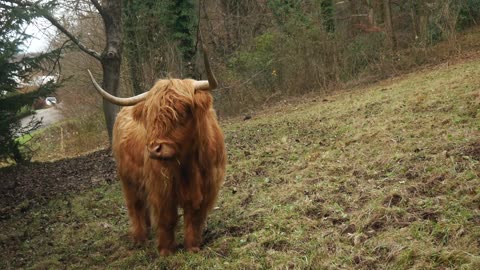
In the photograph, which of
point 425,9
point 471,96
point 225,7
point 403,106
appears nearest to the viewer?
point 471,96

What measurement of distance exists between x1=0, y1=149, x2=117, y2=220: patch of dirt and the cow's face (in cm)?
467

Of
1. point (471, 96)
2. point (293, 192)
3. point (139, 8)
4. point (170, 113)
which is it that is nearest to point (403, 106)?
point (471, 96)

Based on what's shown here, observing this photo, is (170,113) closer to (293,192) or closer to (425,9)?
(293,192)

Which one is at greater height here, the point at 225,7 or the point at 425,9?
the point at 225,7

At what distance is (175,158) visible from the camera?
13.0 ft

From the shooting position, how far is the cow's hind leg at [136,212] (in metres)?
5.11

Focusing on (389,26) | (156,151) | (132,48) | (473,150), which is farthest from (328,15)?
(156,151)

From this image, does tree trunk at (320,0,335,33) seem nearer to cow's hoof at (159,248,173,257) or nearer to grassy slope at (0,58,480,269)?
grassy slope at (0,58,480,269)

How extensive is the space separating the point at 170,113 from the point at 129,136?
1.31m

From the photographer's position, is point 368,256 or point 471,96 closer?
point 368,256

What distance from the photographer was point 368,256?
11.3ft

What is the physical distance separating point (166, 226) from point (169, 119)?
107 centimetres

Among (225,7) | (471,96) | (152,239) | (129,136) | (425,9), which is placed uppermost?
(225,7)

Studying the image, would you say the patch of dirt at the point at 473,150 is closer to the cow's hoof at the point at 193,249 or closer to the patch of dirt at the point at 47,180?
the cow's hoof at the point at 193,249
